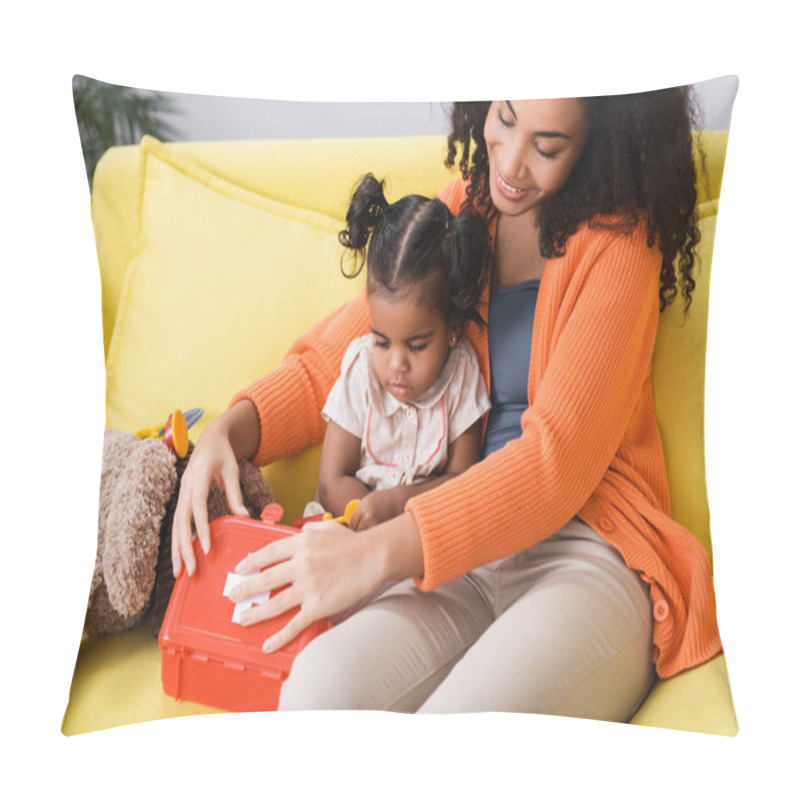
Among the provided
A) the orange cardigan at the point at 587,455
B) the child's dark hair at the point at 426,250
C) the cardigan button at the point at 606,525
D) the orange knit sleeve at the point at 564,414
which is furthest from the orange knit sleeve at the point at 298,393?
the cardigan button at the point at 606,525

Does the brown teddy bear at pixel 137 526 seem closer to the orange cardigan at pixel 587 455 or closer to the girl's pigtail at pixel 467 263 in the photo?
the orange cardigan at pixel 587 455

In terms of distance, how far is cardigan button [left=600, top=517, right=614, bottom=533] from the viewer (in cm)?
174

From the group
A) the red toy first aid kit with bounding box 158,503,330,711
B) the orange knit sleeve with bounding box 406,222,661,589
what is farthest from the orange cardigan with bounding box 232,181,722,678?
the red toy first aid kit with bounding box 158,503,330,711

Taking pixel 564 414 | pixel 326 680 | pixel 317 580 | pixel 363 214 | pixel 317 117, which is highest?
pixel 317 117

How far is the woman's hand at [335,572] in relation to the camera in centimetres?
168

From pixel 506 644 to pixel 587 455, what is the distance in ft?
1.01


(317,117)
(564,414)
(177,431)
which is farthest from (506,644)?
(317,117)

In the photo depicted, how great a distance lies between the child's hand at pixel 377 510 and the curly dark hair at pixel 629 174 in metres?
0.44

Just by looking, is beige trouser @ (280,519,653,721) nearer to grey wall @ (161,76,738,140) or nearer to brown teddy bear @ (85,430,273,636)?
brown teddy bear @ (85,430,273,636)

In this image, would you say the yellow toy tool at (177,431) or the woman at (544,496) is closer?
the woman at (544,496)

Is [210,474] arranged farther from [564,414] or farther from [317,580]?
[564,414]

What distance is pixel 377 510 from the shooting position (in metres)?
1.72

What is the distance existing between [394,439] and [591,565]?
356mm

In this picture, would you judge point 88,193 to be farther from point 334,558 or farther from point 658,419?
point 658,419
